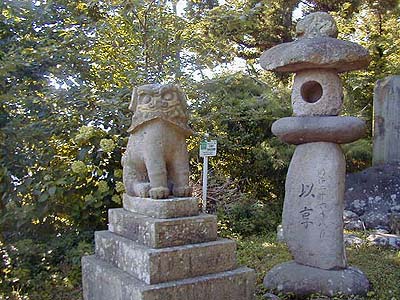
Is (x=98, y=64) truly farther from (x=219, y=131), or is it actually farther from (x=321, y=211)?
(x=321, y=211)

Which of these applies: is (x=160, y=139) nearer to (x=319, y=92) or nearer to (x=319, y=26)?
(x=319, y=92)

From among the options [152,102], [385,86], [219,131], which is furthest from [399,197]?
[152,102]

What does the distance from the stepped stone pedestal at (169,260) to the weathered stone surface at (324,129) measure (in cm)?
155

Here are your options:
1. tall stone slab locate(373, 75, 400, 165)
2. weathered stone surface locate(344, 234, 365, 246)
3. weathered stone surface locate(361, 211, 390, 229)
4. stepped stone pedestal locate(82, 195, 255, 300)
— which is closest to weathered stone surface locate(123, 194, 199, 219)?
stepped stone pedestal locate(82, 195, 255, 300)

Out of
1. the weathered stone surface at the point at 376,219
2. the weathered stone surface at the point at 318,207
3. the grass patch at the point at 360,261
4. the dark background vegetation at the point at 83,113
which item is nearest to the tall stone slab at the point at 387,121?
the weathered stone surface at the point at 376,219

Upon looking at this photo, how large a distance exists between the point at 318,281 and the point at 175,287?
1721mm

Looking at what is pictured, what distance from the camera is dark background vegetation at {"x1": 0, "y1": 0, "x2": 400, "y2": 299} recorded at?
4535 millimetres

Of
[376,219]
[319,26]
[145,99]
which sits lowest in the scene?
[376,219]

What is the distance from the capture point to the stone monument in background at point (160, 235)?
2.82 metres

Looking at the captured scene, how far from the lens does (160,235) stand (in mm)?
2863

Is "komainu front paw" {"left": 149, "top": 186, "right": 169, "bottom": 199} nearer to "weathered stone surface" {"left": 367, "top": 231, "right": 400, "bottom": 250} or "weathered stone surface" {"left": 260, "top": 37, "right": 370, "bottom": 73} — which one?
"weathered stone surface" {"left": 260, "top": 37, "right": 370, "bottom": 73}

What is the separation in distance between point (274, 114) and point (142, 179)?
465 cm

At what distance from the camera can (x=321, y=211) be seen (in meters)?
4.19

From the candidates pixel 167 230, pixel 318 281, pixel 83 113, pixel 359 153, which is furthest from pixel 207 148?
pixel 359 153
